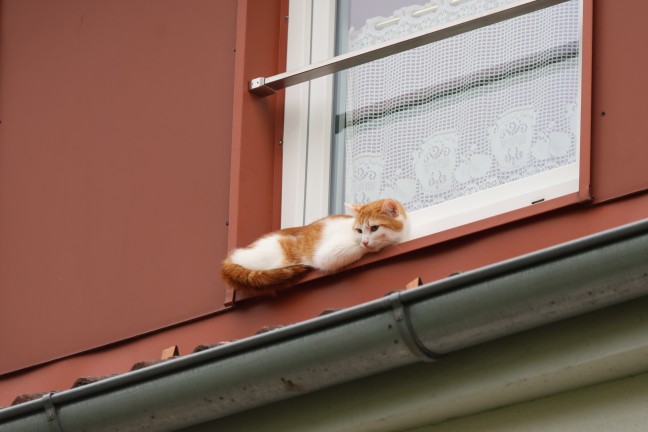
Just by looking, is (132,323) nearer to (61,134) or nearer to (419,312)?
(61,134)

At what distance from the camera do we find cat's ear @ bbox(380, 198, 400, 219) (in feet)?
19.3

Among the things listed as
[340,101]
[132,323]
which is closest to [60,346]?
[132,323]

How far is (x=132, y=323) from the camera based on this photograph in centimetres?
638

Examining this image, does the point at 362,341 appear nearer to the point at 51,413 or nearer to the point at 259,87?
the point at 51,413

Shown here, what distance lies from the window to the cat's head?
0.06 meters

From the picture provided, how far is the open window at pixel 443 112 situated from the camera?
5.65 meters

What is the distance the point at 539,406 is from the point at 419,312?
46 cm

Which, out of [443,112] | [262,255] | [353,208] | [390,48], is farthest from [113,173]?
[443,112]

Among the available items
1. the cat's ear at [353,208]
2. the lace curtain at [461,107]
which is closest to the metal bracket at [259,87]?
the lace curtain at [461,107]

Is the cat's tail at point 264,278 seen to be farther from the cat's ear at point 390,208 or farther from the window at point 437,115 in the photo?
the window at point 437,115

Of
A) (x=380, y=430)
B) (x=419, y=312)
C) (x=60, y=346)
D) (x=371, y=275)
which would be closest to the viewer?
(x=419, y=312)

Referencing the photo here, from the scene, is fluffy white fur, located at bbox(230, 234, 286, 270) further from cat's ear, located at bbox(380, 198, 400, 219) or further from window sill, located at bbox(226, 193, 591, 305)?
cat's ear, located at bbox(380, 198, 400, 219)

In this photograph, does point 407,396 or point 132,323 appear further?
point 132,323

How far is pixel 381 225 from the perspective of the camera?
564 cm
